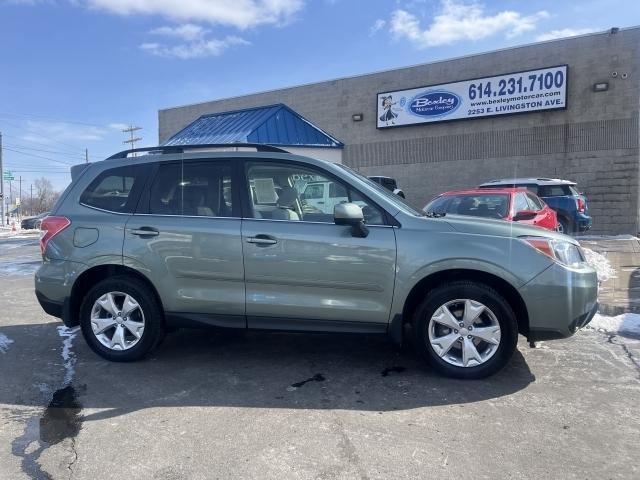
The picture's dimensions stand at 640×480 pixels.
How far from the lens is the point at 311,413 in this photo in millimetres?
3631

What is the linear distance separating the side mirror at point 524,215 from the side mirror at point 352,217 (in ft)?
16.0

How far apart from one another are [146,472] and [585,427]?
2.75m

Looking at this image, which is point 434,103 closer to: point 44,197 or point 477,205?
point 477,205

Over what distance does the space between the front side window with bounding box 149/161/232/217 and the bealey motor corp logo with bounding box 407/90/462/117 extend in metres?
17.3

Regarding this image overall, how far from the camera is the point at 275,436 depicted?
3299mm

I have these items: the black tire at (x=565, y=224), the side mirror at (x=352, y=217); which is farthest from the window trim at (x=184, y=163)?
the black tire at (x=565, y=224)

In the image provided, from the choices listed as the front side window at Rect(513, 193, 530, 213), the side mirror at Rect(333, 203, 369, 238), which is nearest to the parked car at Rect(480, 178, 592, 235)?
the front side window at Rect(513, 193, 530, 213)

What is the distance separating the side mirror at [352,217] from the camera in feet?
13.4

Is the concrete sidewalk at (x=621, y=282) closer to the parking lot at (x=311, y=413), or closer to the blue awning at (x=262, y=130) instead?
the parking lot at (x=311, y=413)

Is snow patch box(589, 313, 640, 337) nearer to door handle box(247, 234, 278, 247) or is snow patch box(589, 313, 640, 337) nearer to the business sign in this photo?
door handle box(247, 234, 278, 247)

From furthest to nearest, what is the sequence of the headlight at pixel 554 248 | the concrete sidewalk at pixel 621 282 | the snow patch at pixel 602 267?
the snow patch at pixel 602 267 → the concrete sidewalk at pixel 621 282 → the headlight at pixel 554 248

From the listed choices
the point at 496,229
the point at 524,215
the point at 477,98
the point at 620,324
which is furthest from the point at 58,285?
the point at 477,98

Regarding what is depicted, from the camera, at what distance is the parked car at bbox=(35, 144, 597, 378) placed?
160 inches

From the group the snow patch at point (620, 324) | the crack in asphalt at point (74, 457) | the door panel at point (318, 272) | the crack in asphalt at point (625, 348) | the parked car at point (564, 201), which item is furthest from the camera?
the parked car at point (564, 201)
